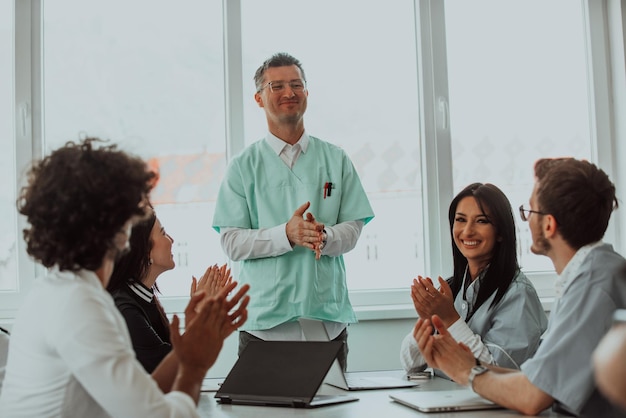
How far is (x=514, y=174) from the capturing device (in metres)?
4.36

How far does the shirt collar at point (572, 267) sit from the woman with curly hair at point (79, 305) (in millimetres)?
947

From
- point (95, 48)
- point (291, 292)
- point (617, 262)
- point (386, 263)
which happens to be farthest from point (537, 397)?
point (95, 48)

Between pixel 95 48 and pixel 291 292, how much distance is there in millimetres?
1827

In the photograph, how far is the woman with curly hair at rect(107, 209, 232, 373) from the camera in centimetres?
236

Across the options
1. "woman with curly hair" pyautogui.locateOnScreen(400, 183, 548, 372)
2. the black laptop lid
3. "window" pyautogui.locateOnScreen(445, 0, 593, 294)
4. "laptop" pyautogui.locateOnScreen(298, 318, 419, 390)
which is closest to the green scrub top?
"woman with curly hair" pyautogui.locateOnScreen(400, 183, 548, 372)

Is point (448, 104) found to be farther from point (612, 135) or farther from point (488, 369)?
point (488, 369)

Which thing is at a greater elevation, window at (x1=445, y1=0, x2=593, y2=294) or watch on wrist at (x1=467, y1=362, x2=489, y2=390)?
window at (x1=445, y1=0, x2=593, y2=294)

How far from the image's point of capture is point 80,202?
143cm

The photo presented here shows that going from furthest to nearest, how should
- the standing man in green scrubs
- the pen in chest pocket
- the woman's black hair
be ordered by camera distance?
the pen in chest pocket < the standing man in green scrubs < the woman's black hair

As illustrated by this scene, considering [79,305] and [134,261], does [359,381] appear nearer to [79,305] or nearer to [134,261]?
[134,261]

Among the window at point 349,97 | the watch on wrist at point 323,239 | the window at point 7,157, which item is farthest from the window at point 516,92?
the window at point 7,157

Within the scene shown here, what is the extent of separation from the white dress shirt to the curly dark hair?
5 centimetres

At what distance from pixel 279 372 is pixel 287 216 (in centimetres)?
122

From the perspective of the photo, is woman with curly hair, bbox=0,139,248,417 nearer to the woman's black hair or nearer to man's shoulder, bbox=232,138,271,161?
the woman's black hair
